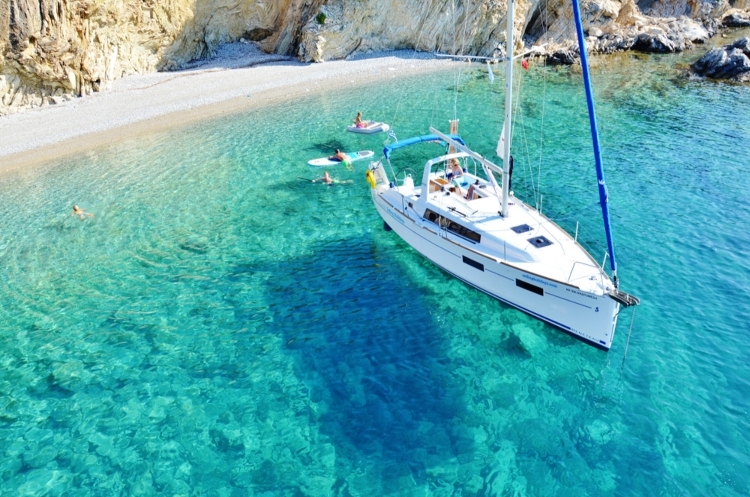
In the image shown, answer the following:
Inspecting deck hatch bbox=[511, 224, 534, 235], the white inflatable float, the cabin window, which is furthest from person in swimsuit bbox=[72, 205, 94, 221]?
deck hatch bbox=[511, 224, 534, 235]

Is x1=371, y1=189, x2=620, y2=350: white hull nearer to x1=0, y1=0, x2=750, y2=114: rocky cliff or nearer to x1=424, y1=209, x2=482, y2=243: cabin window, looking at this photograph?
x1=424, y1=209, x2=482, y2=243: cabin window

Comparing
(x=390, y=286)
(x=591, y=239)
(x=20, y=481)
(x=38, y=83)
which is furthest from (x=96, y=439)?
(x=38, y=83)

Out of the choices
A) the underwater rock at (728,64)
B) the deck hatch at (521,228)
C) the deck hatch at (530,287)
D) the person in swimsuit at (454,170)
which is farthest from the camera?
the underwater rock at (728,64)

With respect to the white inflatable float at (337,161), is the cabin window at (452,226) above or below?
above

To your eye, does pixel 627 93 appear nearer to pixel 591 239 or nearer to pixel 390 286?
pixel 591 239

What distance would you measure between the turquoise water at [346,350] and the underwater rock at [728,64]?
18.4 meters

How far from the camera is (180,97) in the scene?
136 feet

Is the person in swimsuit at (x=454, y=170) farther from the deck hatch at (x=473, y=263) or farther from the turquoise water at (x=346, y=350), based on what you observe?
the deck hatch at (x=473, y=263)

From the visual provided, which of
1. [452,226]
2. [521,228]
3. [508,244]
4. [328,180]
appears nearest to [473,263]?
[508,244]

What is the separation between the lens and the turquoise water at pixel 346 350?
11180mm

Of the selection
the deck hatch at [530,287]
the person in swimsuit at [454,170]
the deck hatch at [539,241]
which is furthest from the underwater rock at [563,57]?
the deck hatch at [530,287]

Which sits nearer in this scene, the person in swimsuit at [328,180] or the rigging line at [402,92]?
the person in swimsuit at [328,180]

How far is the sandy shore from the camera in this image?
34281 mm

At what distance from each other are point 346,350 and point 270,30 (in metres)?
47.1
